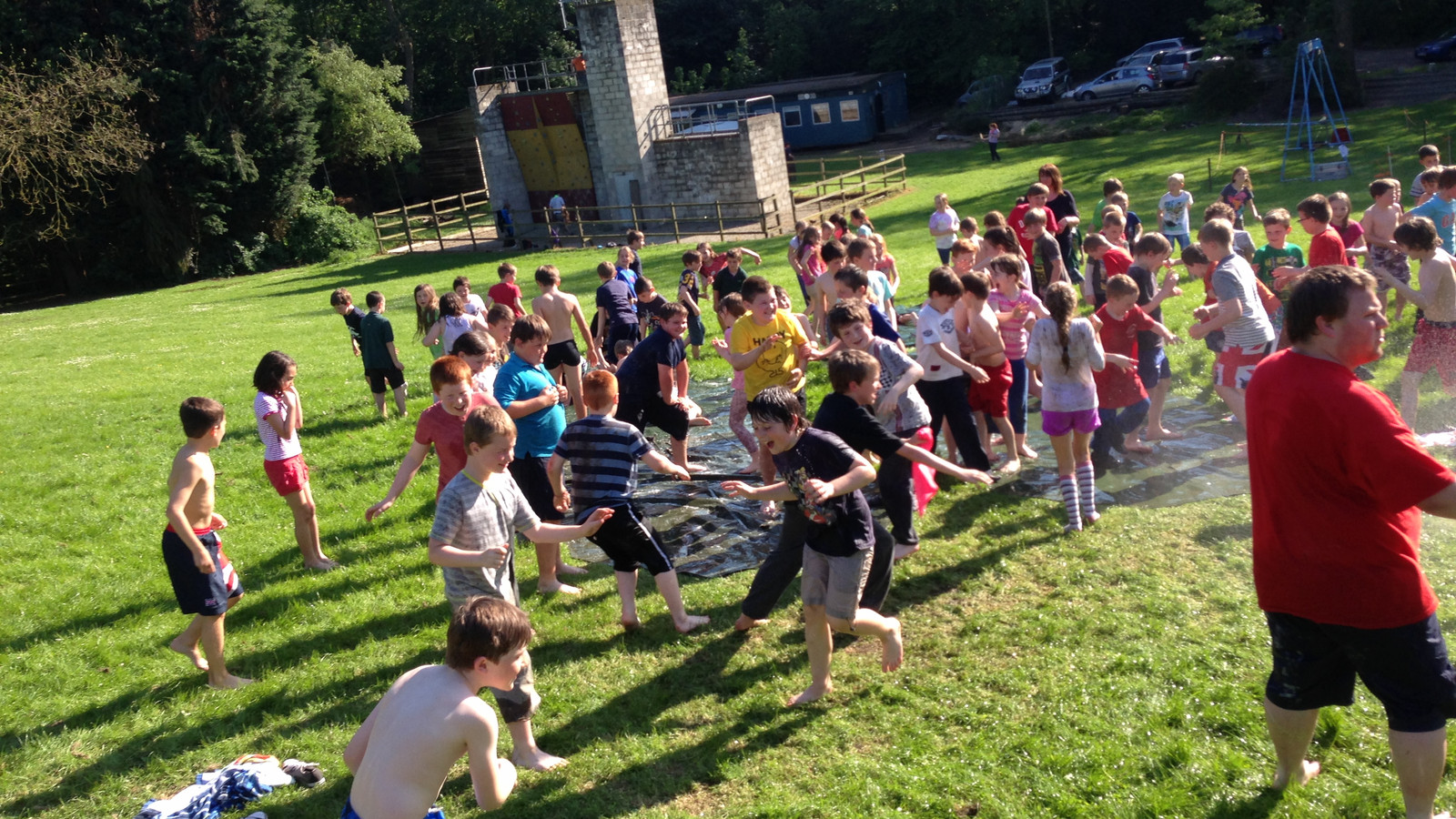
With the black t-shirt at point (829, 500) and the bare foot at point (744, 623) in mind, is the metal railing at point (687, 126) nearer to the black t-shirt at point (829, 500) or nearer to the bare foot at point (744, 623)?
the bare foot at point (744, 623)

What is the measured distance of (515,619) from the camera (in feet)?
11.3

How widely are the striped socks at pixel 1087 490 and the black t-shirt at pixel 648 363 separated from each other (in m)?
3.01

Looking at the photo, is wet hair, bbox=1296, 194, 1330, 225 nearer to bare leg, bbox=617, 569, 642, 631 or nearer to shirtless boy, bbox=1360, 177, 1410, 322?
shirtless boy, bbox=1360, 177, 1410, 322

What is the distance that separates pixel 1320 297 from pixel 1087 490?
360 centimetres

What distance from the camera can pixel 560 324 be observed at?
9.65 metres

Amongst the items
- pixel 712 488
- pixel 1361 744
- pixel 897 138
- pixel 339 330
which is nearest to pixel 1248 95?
A: pixel 897 138

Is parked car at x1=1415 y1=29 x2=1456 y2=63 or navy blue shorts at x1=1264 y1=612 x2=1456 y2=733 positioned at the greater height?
parked car at x1=1415 y1=29 x2=1456 y2=63

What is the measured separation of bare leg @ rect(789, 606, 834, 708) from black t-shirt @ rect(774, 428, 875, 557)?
368mm

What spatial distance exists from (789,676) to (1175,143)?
2854 cm

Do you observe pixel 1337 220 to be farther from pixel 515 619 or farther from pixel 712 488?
pixel 515 619

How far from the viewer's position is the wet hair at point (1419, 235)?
705cm

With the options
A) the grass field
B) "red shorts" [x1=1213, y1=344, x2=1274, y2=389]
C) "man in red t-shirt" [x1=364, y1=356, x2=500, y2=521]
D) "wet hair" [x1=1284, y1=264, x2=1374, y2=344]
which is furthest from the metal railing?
"wet hair" [x1=1284, y1=264, x2=1374, y2=344]

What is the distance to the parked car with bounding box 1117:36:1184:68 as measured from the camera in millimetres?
40156

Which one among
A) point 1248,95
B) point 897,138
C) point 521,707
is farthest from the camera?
point 897,138
